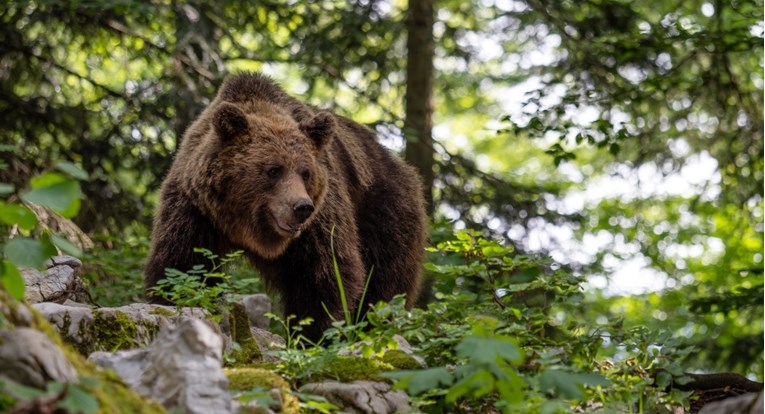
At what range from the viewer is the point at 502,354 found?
3.32m

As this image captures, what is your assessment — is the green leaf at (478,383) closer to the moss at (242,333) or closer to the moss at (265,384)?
the moss at (265,384)

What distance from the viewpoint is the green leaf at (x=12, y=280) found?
115 inches

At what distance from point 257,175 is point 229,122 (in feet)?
1.44

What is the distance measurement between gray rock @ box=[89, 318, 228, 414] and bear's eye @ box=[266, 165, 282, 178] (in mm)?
3275

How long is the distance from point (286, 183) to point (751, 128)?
703 centimetres

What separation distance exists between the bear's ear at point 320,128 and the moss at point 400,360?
2.57 m

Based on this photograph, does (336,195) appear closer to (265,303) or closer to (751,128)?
(265,303)

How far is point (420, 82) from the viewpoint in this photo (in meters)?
12.1

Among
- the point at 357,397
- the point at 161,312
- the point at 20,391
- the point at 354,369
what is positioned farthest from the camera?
the point at 161,312

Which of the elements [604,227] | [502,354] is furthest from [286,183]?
[604,227]

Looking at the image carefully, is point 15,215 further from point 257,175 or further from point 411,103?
point 411,103

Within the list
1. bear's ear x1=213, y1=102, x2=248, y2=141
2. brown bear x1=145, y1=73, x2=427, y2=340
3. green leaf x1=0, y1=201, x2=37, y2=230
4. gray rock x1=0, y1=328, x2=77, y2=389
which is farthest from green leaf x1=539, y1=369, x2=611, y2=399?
bear's ear x1=213, y1=102, x2=248, y2=141

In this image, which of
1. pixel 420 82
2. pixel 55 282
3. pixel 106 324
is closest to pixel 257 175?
pixel 55 282

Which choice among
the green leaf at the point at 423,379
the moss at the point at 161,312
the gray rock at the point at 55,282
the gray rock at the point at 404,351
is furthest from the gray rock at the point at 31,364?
the gray rock at the point at 55,282
